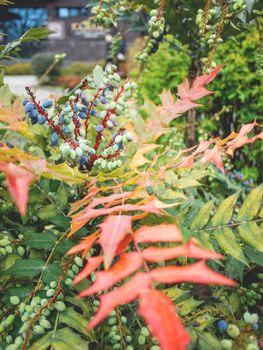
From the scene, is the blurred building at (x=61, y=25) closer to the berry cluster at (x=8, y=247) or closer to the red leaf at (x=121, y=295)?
the berry cluster at (x=8, y=247)

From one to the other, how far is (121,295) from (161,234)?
0.11 meters

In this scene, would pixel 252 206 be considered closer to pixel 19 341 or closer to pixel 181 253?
pixel 181 253

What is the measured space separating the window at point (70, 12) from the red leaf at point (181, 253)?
76.1ft

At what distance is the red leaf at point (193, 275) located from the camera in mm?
425

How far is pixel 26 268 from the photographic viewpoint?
2.65 feet

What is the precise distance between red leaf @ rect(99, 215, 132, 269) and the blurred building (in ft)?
66.2

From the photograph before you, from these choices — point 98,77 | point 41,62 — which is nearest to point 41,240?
point 98,77

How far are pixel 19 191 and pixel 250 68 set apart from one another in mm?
2578

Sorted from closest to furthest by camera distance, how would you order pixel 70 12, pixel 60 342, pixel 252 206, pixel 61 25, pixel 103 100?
pixel 60 342
pixel 252 206
pixel 103 100
pixel 61 25
pixel 70 12

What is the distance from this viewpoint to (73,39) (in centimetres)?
2102

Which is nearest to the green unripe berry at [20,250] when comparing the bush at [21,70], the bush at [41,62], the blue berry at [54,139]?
the blue berry at [54,139]

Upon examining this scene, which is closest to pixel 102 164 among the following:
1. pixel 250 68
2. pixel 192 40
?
pixel 192 40

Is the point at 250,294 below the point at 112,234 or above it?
below

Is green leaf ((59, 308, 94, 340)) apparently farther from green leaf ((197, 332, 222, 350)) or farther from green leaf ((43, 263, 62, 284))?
green leaf ((197, 332, 222, 350))
